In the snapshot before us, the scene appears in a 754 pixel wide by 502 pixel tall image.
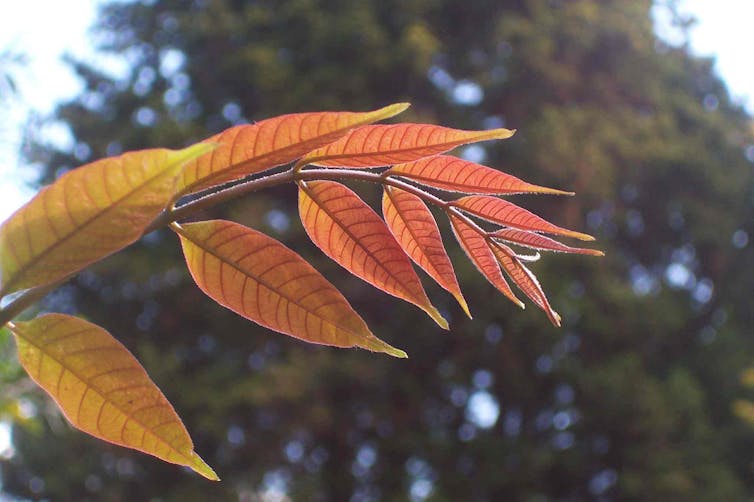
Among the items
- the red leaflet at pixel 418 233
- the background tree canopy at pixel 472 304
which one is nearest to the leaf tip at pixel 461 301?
the red leaflet at pixel 418 233

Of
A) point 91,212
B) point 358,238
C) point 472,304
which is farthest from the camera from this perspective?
point 472,304

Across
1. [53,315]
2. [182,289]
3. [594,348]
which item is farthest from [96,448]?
[53,315]

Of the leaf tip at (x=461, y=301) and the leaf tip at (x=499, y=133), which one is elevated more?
the leaf tip at (x=499, y=133)

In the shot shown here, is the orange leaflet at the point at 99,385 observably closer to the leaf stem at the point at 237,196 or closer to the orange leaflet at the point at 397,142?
the leaf stem at the point at 237,196

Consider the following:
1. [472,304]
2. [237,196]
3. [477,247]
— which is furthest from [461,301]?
[472,304]

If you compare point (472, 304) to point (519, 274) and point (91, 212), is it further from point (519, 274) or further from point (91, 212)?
point (91, 212)

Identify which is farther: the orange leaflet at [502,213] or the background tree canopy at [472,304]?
the background tree canopy at [472,304]
